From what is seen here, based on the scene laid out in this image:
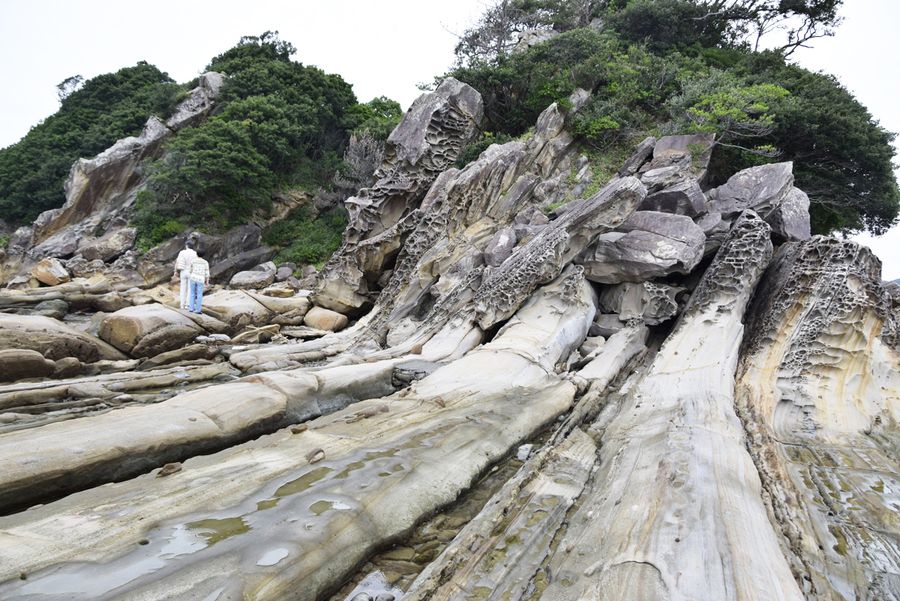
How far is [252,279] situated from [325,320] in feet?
22.8

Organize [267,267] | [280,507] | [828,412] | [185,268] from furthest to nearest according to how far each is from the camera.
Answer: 1. [267,267]
2. [185,268]
3. [828,412]
4. [280,507]

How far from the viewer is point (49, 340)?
17.0ft

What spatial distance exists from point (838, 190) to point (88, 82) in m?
35.8

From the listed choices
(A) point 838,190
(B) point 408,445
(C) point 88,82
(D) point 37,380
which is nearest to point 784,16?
(A) point 838,190

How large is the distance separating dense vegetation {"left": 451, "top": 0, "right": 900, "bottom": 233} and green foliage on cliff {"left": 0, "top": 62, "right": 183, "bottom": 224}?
17.4 meters

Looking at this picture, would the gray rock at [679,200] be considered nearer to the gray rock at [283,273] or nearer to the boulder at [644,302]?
the boulder at [644,302]

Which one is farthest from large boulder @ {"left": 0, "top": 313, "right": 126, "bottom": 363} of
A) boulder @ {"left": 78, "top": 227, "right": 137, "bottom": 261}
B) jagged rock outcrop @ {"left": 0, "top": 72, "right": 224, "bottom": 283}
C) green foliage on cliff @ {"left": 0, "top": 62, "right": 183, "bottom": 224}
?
green foliage on cliff @ {"left": 0, "top": 62, "right": 183, "bottom": 224}

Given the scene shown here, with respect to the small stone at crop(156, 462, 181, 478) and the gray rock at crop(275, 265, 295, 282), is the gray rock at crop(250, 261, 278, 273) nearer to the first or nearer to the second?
the gray rock at crop(275, 265, 295, 282)

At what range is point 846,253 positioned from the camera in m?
6.11

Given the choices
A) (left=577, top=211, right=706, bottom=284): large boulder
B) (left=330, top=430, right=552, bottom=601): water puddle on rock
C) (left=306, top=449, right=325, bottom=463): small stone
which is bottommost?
(left=330, top=430, right=552, bottom=601): water puddle on rock

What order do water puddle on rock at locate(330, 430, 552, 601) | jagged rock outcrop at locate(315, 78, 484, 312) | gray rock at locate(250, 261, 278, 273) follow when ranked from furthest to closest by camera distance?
gray rock at locate(250, 261, 278, 273) → jagged rock outcrop at locate(315, 78, 484, 312) → water puddle on rock at locate(330, 430, 552, 601)

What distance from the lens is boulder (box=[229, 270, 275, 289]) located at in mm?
A: 15266

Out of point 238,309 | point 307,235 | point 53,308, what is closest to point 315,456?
point 238,309

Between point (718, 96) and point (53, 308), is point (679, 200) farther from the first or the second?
point (53, 308)
